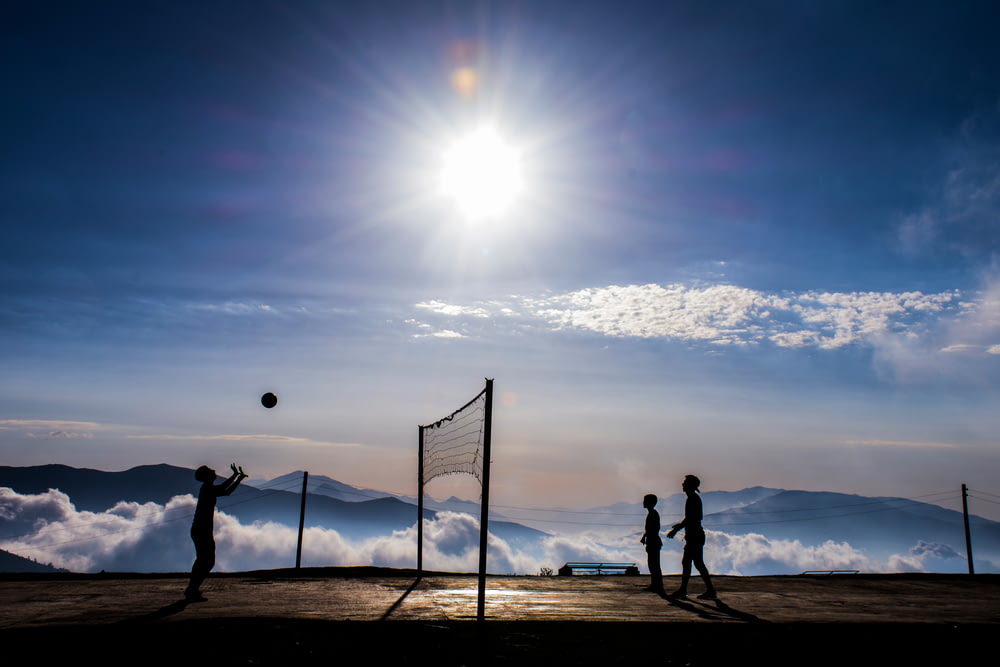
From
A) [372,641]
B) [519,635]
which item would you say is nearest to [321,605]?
[372,641]

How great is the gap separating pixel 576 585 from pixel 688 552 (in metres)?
3.39

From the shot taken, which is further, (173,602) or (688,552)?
(688,552)

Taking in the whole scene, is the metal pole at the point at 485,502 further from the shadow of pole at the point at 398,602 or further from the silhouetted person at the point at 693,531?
the silhouetted person at the point at 693,531

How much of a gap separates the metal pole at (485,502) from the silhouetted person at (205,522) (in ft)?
13.8

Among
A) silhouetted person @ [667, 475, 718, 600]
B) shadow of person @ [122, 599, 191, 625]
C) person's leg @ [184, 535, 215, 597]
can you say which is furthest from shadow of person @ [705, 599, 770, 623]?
person's leg @ [184, 535, 215, 597]

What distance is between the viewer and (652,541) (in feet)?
43.0

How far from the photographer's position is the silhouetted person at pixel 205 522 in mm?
9398

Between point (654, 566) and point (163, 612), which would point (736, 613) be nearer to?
point (654, 566)

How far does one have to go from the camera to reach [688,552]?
11.5m

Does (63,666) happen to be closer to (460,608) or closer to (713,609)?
(460,608)

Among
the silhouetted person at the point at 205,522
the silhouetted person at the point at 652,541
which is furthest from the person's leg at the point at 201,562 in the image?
the silhouetted person at the point at 652,541

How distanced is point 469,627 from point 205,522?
4.95 meters

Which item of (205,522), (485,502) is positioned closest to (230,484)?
(205,522)

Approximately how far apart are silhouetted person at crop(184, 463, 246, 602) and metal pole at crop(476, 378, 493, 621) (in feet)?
13.8
